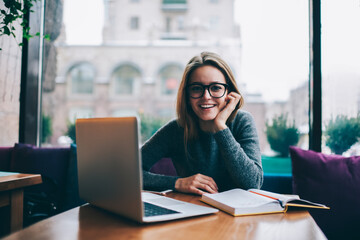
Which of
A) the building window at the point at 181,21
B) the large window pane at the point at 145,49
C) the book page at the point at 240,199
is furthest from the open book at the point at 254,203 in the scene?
the building window at the point at 181,21

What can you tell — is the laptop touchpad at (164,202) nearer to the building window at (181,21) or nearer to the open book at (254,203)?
the open book at (254,203)

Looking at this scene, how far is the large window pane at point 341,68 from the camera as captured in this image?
6.78 feet

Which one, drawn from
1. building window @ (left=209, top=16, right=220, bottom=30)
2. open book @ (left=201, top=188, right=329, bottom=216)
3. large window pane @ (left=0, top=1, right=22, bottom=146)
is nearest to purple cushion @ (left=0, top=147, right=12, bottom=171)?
large window pane @ (left=0, top=1, right=22, bottom=146)

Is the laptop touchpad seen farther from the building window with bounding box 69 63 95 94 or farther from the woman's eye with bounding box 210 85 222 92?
the building window with bounding box 69 63 95 94

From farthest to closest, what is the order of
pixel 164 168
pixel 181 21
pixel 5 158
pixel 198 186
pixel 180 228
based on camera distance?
pixel 181 21 < pixel 5 158 < pixel 164 168 < pixel 198 186 < pixel 180 228

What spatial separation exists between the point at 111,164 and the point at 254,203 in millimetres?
421

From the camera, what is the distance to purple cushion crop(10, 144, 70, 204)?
1.86 metres

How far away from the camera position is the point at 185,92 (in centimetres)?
147

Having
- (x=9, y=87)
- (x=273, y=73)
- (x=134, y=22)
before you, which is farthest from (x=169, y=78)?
(x=9, y=87)

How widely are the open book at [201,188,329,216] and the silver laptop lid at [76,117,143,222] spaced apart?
281 millimetres

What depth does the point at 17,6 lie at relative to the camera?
179 cm

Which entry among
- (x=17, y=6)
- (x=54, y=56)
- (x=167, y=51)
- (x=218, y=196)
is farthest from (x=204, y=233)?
(x=167, y=51)

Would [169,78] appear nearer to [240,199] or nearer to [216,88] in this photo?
[216,88]

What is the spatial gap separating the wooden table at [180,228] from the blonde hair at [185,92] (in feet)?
2.24
